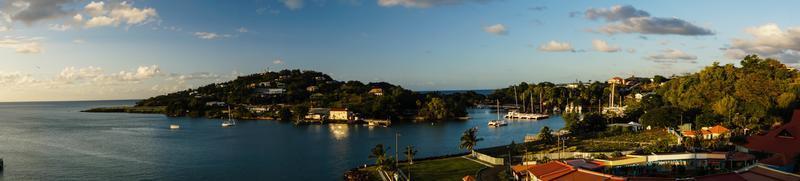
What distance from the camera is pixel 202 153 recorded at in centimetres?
6256

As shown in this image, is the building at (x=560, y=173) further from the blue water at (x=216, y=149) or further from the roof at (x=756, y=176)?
the blue water at (x=216, y=149)

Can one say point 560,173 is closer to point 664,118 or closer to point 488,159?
point 488,159

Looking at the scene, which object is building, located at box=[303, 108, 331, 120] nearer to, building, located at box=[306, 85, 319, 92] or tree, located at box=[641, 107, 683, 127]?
building, located at box=[306, 85, 319, 92]

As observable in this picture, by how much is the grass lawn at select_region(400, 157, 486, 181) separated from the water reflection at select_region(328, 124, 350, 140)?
111 ft

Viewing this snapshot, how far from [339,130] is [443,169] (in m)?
50.2

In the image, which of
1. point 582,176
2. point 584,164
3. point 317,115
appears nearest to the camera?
point 582,176

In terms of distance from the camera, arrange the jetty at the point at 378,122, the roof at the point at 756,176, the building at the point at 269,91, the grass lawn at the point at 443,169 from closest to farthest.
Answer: the roof at the point at 756,176 < the grass lawn at the point at 443,169 < the jetty at the point at 378,122 < the building at the point at 269,91

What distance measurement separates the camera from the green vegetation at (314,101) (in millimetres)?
110688

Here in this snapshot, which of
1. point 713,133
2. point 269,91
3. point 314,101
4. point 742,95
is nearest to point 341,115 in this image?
point 314,101

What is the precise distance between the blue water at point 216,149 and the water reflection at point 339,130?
15 cm

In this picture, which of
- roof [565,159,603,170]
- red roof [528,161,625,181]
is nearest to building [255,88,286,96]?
roof [565,159,603,170]

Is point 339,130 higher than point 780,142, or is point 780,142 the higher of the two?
point 780,142

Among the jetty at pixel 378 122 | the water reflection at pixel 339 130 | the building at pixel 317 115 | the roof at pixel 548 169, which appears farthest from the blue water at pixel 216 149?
the roof at pixel 548 169

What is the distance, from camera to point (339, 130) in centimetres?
8862
